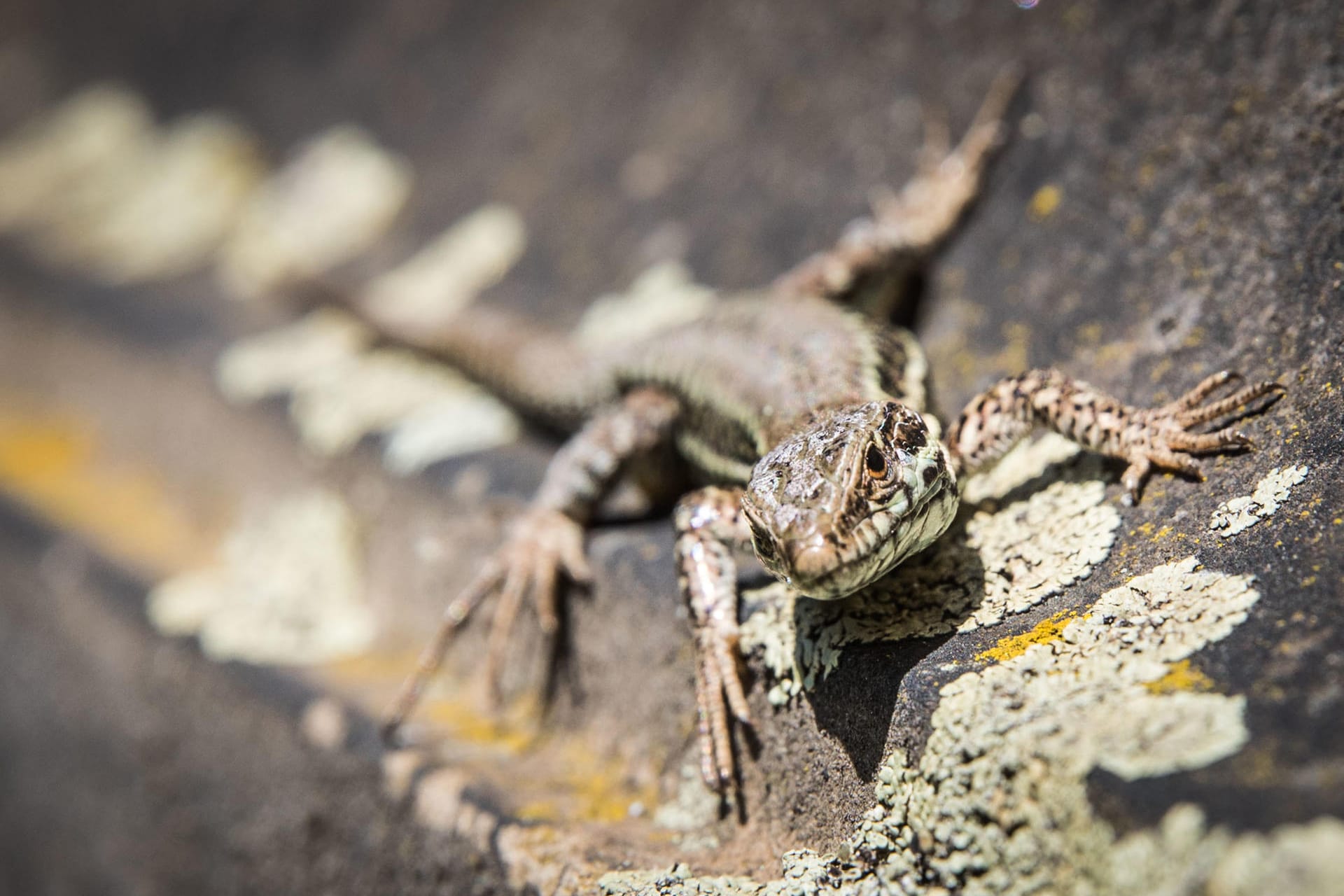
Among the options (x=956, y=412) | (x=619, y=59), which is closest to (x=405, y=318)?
(x=619, y=59)

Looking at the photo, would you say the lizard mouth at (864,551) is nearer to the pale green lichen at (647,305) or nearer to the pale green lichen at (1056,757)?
the pale green lichen at (1056,757)

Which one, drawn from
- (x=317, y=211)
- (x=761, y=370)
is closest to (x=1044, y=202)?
(x=761, y=370)

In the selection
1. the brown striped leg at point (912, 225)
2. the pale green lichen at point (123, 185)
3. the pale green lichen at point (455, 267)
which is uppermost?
the pale green lichen at point (123, 185)

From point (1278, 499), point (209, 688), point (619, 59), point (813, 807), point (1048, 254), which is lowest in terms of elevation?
point (813, 807)

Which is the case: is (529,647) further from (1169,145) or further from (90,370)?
(90,370)

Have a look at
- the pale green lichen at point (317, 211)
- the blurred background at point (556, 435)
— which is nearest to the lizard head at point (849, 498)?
the blurred background at point (556, 435)
